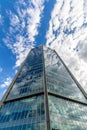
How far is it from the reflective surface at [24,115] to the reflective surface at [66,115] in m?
2.32

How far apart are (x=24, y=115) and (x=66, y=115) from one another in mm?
9343

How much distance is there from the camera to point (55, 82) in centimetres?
5481

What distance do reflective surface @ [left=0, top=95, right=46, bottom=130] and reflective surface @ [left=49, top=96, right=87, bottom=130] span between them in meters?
2.32

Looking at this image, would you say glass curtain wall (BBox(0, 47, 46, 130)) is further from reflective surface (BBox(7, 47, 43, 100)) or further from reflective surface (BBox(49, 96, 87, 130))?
reflective surface (BBox(49, 96, 87, 130))

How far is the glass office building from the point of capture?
35.2m

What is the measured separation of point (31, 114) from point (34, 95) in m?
8.18

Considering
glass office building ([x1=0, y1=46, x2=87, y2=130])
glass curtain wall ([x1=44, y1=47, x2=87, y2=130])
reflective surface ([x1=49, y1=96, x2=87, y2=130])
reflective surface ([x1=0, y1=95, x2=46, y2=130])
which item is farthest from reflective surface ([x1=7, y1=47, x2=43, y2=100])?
reflective surface ([x1=49, y1=96, x2=87, y2=130])

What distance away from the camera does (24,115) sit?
1499 inches

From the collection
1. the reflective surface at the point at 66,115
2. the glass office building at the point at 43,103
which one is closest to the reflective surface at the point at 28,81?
the glass office building at the point at 43,103

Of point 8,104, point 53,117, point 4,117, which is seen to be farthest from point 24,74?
point 53,117

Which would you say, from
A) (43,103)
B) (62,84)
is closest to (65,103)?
(43,103)

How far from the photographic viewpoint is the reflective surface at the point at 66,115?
3458 centimetres

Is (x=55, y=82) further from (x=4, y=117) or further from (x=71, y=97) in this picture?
(x=4, y=117)

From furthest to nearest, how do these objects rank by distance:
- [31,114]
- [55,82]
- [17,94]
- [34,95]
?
[55,82], [17,94], [34,95], [31,114]
